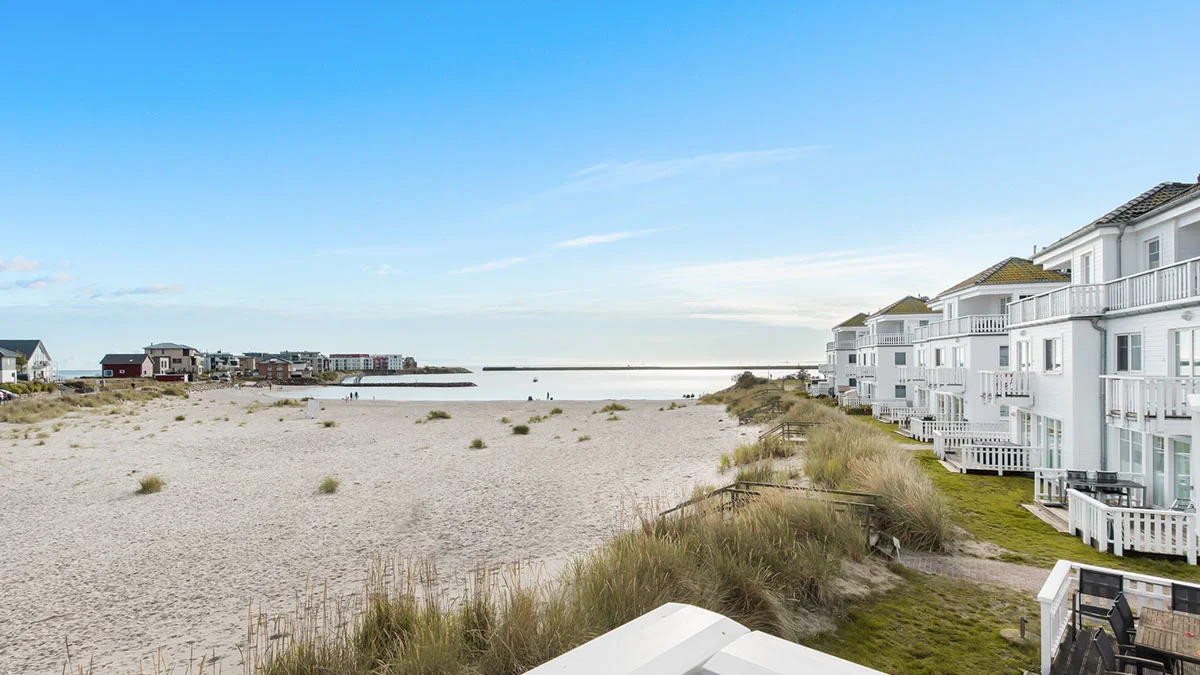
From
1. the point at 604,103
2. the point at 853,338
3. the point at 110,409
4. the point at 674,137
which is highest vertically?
the point at 604,103

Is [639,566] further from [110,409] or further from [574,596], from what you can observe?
[110,409]

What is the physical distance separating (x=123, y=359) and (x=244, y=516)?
122 metres

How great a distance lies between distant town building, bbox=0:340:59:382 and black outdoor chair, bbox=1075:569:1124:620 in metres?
103

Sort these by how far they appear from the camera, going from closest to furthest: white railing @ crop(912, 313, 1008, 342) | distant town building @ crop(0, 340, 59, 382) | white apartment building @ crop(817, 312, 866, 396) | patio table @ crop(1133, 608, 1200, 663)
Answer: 1. patio table @ crop(1133, 608, 1200, 663)
2. white railing @ crop(912, 313, 1008, 342)
3. white apartment building @ crop(817, 312, 866, 396)
4. distant town building @ crop(0, 340, 59, 382)

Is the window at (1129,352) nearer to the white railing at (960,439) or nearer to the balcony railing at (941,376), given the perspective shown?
the white railing at (960,439)

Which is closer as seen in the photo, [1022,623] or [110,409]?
[1022,623]

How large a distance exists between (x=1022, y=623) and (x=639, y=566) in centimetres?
437

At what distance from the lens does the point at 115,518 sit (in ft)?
48.7

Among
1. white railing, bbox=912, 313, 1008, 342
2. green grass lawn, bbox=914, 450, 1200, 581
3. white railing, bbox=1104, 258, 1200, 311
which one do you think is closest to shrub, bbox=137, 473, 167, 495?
green grass lawn, bbox=914, 450, 1200, 581

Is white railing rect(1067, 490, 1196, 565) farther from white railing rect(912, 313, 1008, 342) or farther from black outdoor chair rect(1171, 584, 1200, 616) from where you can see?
white railing rect(912, 313, 1008, 342)

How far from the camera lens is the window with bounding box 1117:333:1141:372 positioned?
1398 cm

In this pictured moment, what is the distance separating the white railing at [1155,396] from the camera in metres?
11.5

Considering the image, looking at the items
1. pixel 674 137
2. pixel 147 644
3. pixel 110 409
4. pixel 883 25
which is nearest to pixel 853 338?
pixel 674 137

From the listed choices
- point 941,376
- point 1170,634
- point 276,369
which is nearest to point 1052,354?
→ point 941,376
